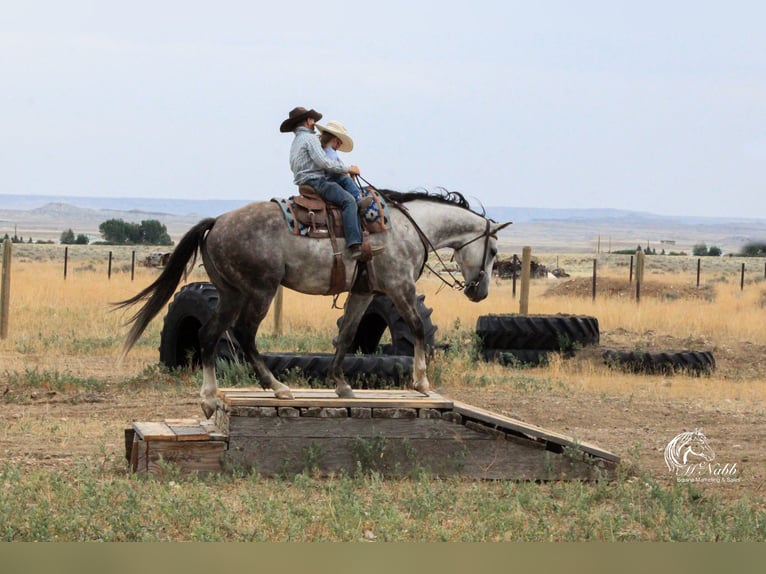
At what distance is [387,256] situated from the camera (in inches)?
414

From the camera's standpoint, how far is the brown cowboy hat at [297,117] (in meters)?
10.4

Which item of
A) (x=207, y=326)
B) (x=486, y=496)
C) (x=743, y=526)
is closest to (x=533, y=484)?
(x=486, y=496)

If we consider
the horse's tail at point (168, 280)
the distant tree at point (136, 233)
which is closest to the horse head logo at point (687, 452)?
the horse's tail at point (168, 280)

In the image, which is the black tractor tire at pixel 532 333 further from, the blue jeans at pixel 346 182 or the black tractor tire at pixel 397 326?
the blue jeans at pixel 346 182

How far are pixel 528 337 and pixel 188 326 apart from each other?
16.1ft

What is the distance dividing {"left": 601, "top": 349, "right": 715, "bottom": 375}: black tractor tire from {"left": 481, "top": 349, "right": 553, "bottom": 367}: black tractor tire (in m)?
0.88

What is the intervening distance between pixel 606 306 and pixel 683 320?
313cm

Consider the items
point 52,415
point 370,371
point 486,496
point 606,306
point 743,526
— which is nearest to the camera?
point 743,526

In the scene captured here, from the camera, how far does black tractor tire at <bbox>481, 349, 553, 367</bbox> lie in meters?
18.0

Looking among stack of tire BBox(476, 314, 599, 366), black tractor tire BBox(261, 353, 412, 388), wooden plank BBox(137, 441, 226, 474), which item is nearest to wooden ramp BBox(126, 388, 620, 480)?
wooden plank BBox(137, 441, 226, 474)

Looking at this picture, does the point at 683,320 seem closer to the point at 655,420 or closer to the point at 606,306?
the point at 606,306

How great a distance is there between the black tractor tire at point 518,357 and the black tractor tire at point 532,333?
0.29 feet

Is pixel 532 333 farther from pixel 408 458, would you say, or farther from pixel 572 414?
pixel 408 458

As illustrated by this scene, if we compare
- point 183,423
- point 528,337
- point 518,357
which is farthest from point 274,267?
point 528,337
